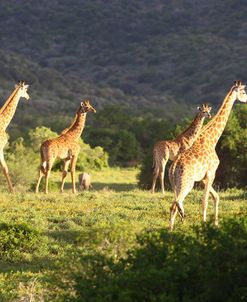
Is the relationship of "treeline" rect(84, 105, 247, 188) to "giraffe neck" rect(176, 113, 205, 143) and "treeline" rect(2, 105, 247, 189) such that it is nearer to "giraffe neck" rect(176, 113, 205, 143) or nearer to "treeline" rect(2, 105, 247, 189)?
"treeline" rect(2, 105, 247, 189)

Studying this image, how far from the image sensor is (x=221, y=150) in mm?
29031

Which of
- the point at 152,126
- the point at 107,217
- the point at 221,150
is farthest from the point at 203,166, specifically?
the point at 152,126

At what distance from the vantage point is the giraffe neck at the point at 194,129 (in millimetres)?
18953

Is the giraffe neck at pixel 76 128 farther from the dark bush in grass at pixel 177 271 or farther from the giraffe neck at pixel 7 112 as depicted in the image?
the dark bush in grass at pixel 177 271

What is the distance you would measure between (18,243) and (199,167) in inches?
125

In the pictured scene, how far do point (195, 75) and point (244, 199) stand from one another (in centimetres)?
9779

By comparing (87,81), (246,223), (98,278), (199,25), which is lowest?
(98,278)

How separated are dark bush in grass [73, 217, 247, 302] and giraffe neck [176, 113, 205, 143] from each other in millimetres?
10207

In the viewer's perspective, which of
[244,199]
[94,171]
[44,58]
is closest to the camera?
[244,199]

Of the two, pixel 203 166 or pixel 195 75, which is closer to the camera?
pixel 203 166

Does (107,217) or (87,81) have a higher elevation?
(87,81)

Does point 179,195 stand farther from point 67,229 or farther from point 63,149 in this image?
point 63,149

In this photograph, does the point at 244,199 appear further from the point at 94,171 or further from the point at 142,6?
the point at 142,6

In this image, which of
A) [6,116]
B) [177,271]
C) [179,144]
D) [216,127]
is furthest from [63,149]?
[177,271]
